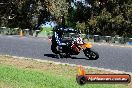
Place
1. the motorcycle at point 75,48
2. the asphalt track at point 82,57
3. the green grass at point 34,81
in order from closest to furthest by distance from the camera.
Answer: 1. the green grass at point 34,81
2. the asphalt track at point 82,57
3. the motorcycle at point 75,48

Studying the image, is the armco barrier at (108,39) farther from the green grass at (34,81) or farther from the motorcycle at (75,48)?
the green grass at (34,81)

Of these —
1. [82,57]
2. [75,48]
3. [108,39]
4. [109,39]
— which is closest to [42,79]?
[75,48]

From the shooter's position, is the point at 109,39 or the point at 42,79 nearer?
the point at 42,79

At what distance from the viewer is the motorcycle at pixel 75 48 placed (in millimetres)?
20297

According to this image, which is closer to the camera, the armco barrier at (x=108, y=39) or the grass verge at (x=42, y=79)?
the grass verge at (x=42, y=79)

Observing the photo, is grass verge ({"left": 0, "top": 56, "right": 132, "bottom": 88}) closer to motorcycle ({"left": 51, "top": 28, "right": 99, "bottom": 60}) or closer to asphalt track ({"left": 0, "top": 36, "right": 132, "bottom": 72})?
asphalt track ({"left": 0, "top": 36, "right": 132, "bottom": 72})

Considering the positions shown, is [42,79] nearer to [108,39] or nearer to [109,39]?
[109,39]

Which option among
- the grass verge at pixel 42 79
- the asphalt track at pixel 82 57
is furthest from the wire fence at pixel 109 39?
the grass verge at pixel 42 79

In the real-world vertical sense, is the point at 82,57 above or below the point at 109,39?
above

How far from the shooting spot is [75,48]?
806 inches

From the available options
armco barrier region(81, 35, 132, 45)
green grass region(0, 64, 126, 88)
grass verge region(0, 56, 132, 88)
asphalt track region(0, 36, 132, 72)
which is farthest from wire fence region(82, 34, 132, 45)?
green grass region(0, 64, 126, 88)

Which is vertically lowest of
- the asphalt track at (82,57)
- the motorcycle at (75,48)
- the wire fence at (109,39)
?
the wire fence at (109,39)

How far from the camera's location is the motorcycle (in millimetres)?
20297

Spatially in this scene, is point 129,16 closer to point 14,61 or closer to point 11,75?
point 14,61
